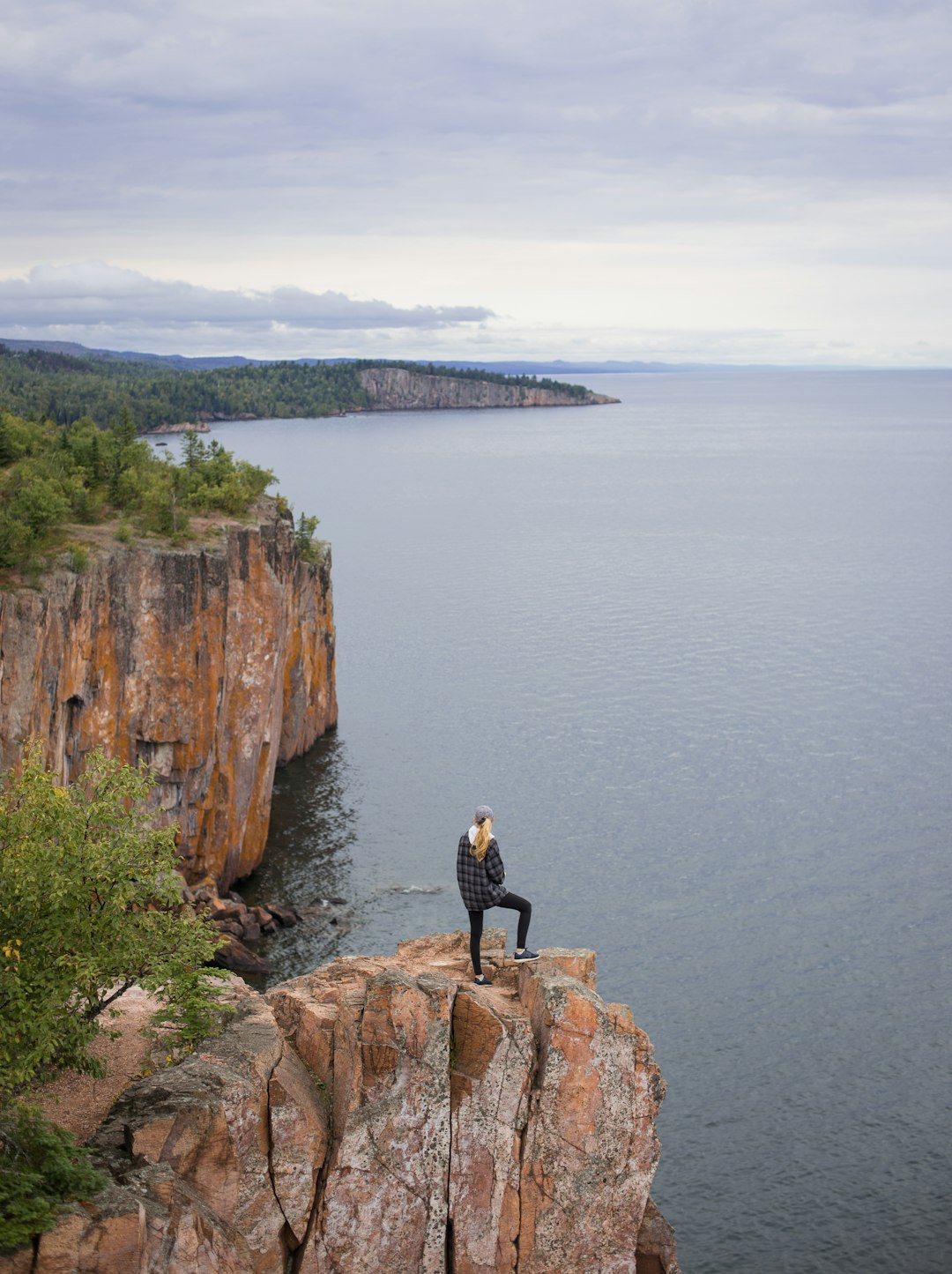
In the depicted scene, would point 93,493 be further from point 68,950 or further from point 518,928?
point 68,950

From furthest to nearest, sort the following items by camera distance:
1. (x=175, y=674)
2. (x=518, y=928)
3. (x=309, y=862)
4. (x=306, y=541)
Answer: (x=306, y=541)
(x=309, y=862)
(x=175, y=674)
(x=518, y=928)

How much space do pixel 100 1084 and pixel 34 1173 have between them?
13.7ft

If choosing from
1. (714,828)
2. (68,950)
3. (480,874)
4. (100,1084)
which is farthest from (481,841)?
(714,828)

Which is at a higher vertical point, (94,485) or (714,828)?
(94,485)

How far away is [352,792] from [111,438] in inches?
803

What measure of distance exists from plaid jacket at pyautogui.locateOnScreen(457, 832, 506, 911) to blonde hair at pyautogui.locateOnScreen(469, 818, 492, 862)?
0.12m

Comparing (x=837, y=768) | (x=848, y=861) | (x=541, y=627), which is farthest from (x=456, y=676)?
(x=848, y=861)

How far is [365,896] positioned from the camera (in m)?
53.3

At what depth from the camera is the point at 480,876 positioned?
25531 millimetres

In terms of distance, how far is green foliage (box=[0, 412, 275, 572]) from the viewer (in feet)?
154

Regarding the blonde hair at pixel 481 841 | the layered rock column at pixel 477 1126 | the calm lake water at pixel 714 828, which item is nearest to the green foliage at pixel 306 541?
the calm lake water at pixel 714 828

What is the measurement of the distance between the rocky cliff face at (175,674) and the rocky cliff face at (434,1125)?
68.8 feet

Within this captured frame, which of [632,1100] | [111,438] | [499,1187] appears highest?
[111,438]

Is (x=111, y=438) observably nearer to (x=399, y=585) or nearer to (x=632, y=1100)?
(x=632, y=1100)
